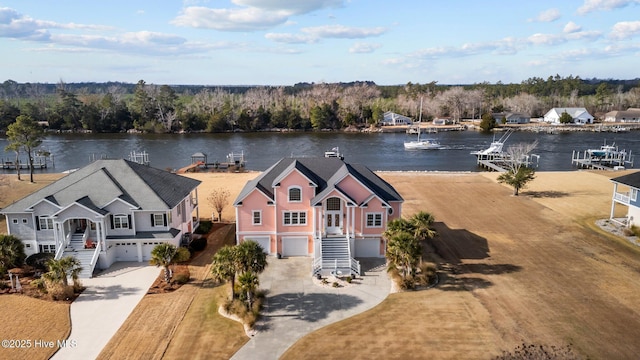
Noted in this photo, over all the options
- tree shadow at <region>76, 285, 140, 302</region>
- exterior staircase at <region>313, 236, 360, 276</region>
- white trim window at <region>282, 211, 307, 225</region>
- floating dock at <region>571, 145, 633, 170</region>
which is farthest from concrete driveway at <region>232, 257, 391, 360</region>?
floating dock at <region>571, 145, 633, 170</region>

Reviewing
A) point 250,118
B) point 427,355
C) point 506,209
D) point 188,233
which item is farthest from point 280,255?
point 250,118

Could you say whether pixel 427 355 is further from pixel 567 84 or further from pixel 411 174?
pixel 567 84

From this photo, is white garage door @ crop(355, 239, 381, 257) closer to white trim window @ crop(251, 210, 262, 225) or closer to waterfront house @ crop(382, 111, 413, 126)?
white trim window @ crop(251, 210, 262, 225)

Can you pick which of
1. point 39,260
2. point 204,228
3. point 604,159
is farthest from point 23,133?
point 604,159

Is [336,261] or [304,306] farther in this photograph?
[336,261]

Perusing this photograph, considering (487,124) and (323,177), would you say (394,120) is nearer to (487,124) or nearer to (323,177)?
(487,124)

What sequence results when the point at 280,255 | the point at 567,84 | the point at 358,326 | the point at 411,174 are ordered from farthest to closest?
the point at 567,84 → the point at 411,174 → the point at 280,255 → the point at 358,326
